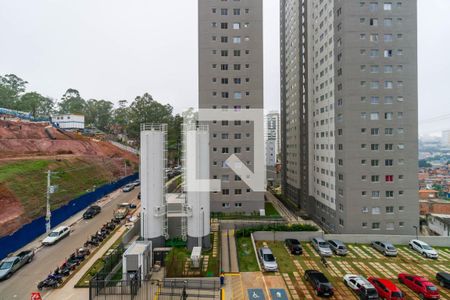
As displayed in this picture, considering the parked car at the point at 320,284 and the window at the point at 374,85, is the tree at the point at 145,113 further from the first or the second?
the parked car at the point at 320,284

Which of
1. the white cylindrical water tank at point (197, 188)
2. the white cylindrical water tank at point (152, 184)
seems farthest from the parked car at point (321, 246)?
the white cylindrical water tank at point (152, 184)

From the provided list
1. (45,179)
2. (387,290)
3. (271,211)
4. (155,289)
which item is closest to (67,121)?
(45,179)

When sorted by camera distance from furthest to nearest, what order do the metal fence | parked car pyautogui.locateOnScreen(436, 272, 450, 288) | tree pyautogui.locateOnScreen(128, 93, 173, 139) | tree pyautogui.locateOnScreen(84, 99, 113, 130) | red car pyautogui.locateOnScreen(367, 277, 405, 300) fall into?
1. tree pyautogui.locateOnScreen(84, 99, 113, 130)
2. tree pyautogui.locateOnScreen(128, 93, 173, 139)
3. parked car pyautogui.locateOnScreen(436, 272, 450, 288)
4. red car pyautogui.locateOnScreen(367, 277, 405, 300)
5. the metal fence

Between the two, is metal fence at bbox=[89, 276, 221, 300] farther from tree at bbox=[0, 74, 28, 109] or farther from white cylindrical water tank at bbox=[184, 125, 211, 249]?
tree at bbox=[0, 74, 28, 109]

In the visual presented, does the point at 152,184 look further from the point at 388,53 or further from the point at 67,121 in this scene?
the point at 67,121

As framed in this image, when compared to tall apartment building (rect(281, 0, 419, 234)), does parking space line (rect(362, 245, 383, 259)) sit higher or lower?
lower

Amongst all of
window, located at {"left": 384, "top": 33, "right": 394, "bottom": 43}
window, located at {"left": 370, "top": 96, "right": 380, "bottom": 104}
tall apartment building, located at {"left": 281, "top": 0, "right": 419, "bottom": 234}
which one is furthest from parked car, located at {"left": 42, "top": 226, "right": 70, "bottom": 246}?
window, located at {"left": 384, "top": 33, "right": 394, "bottom": 43}

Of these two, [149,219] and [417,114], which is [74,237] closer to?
[149,219]
